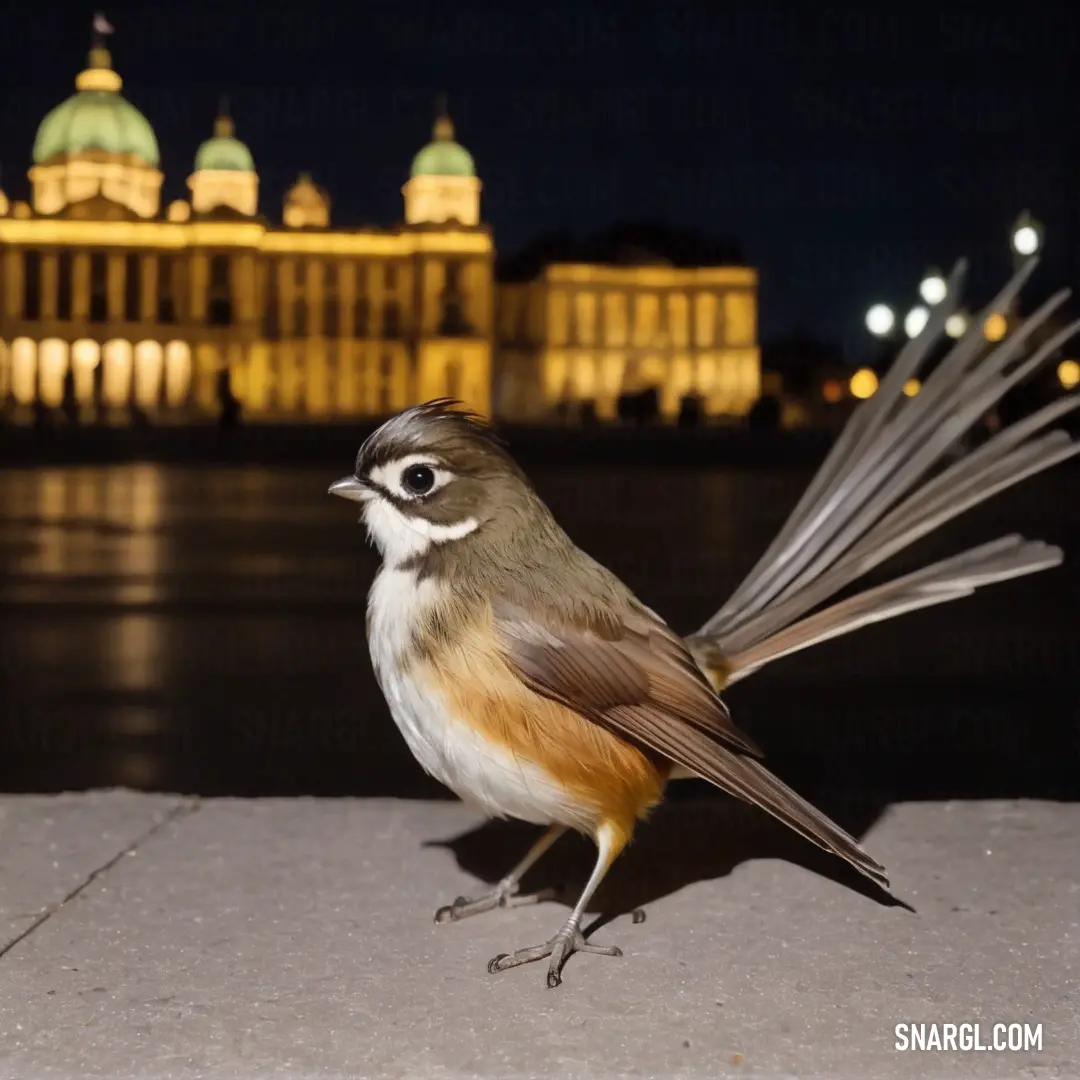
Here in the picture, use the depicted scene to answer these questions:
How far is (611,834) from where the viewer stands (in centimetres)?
287

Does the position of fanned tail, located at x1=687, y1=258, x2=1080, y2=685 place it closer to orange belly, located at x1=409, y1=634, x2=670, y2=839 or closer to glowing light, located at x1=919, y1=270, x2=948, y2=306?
orange belly, located at x1=409, y1=634, x2=670, y2=839

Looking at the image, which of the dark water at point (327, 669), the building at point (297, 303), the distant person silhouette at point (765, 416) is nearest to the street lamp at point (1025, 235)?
the dark water at point (327, 669)

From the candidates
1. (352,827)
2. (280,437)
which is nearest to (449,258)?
(280,437)

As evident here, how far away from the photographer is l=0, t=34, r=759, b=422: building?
9975cm

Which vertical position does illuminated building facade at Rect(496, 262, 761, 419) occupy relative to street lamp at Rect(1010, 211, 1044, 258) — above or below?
below

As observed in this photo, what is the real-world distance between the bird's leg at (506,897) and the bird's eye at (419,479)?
0.80m

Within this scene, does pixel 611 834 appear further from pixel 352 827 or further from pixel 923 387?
pixel 352 827

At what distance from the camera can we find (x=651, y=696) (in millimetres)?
2834

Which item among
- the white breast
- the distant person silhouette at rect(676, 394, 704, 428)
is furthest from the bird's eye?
the distant person silhouette at rect(676, 394, 704, 428)

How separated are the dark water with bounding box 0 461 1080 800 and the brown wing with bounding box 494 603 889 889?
74.4 inches

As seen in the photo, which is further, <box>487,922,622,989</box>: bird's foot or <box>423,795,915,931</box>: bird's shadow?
<box>423,795,915,931</box>: bird's shadow

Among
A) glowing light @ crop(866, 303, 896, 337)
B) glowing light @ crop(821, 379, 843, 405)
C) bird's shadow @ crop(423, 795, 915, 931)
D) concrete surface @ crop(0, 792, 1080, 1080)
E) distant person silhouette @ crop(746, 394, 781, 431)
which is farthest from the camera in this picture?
glowing light @ crop(821, 379, 843, 405)

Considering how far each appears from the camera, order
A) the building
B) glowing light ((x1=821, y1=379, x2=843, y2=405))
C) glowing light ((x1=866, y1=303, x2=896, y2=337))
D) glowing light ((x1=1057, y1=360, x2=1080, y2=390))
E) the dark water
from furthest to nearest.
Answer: the building, glowing light ((x1=821, y1=379, x2=843, y2=405)), glowing light ((x1=1057, y1=360, x2=1080, y2=390)), glowing light ((x1=866, y1=303, x2=896, y2=337)), the dark water

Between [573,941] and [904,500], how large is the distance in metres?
0.97
